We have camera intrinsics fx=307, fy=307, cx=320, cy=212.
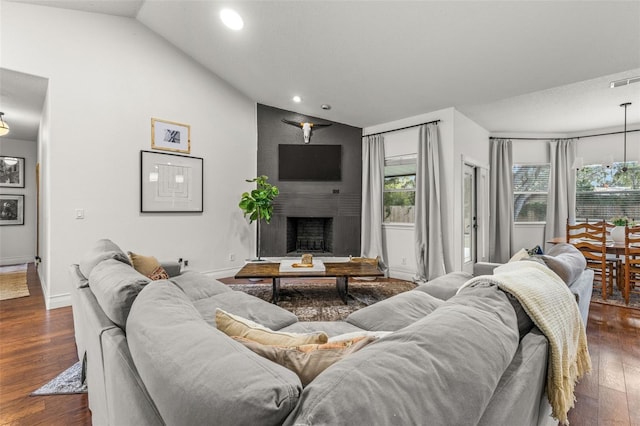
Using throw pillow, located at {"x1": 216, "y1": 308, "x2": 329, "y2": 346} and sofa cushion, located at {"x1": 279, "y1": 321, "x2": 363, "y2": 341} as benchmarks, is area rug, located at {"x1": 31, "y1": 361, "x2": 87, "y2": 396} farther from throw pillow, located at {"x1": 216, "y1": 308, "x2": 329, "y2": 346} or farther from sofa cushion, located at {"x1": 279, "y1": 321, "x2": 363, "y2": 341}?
throw pillow, located at {"x1": 216, "y1": 308, "x2": 329, "y2": 346}

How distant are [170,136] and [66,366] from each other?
118 inches

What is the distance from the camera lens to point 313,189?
5.34 metres

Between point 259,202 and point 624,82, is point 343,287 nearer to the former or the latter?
point 259,202

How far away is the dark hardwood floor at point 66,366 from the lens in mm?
1637

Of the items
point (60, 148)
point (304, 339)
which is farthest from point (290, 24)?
point (304, 339)

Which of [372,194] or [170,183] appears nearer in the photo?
[170,183]

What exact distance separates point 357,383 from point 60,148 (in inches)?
167

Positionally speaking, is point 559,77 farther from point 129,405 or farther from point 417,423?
point 129,405

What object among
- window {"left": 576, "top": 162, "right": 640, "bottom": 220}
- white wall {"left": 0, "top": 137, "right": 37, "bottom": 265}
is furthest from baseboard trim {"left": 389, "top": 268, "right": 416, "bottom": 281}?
white wall {"left": 0, "top": 137, "right": 37, "bottom": 265}

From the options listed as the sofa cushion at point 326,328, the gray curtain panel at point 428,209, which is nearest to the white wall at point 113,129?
the gray curtain panel at point 428,209

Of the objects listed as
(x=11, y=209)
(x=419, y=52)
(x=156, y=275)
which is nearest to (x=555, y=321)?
(x=156, y=275)

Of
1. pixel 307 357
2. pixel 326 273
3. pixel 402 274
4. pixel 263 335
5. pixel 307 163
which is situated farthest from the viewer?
pixel 307 163

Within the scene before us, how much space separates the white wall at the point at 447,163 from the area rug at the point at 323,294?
51 cm

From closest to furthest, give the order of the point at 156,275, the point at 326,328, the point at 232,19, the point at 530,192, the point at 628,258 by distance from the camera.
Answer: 1. the point at 326,328
2. the point at 156,275
3. the point at 232,19
4. the point at 628,258
5. the point at 530,192
